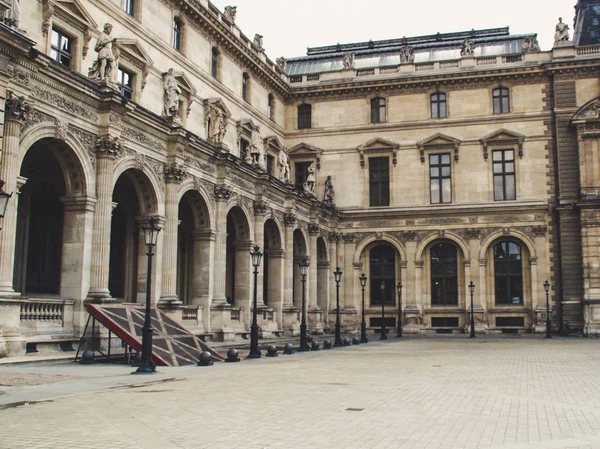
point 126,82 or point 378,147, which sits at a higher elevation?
point 378,147

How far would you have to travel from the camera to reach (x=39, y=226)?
1120 inches

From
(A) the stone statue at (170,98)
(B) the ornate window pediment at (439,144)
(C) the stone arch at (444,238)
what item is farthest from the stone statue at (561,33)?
(A) the stone statue at (170,98)

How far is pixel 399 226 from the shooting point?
49312 millimetres

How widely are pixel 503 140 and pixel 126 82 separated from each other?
89.0 ft

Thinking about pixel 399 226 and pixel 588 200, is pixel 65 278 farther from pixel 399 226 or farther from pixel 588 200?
pixel 588 200

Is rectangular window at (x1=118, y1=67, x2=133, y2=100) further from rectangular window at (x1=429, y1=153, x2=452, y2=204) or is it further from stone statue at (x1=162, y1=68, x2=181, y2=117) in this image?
rectangular window at (x1=429, y1=153, x2=452, y2=204)

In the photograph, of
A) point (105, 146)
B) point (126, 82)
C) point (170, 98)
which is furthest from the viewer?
point (126, 82)

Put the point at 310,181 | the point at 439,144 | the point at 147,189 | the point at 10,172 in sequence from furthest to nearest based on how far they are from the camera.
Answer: the point at 439,144, the point at 310,181, the point at 147,189, the point at 10,172

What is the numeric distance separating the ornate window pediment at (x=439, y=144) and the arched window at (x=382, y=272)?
6.98 meters

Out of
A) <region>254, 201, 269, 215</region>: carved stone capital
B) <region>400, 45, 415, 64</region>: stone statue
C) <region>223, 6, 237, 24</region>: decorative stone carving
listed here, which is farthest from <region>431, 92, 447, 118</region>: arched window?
<region>254, 201, 269, 215</region>: carved stone capital

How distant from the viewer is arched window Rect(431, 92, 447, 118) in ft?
163

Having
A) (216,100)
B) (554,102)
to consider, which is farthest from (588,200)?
(216,100)

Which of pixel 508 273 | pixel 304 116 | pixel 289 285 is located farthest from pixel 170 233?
pixel 508 273

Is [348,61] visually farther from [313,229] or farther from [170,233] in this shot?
[170,233]
